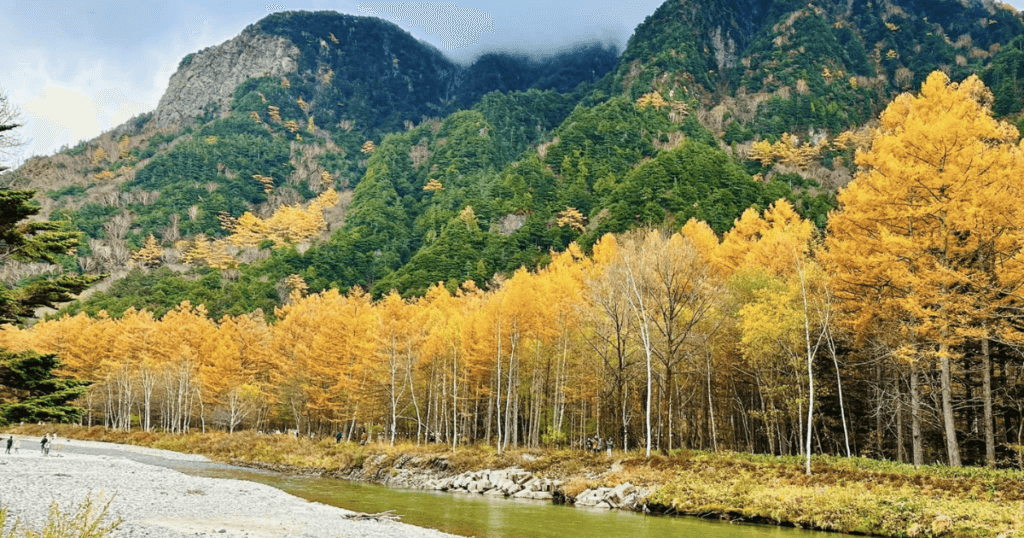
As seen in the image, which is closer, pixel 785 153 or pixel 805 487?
pixel 805 487

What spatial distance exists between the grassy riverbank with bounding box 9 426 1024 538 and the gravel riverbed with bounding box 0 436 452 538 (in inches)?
398

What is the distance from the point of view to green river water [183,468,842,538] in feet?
53.5

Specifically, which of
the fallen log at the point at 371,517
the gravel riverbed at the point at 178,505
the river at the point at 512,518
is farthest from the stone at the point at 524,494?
the gravel riverbed at the point at 178,505

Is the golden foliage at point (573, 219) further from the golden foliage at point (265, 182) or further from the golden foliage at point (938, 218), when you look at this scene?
the golden foliage at point (265, 182)

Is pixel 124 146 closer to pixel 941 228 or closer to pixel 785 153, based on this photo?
pixel 785 153

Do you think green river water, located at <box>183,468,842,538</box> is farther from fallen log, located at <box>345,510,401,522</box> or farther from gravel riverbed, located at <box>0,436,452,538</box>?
gravel riverbed, located at <box>0,436,452,538</box>

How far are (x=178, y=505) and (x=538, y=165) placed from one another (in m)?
104

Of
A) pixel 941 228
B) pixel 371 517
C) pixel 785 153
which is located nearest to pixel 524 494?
pixel 371 517

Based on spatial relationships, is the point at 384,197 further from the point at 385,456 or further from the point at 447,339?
the point at 385,456

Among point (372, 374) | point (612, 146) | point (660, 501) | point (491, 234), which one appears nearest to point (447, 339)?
point (372, 374)

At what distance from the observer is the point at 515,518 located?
19.1 meters

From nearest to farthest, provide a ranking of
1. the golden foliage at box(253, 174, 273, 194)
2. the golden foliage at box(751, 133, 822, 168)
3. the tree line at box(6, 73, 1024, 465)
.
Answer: the tree line at box(6, 73, 1024, 465)
the golden foliage at box(751, 133, 822, 168)
the golden foliage at box(253, 174, 273, 194)

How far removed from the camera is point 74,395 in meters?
14.0

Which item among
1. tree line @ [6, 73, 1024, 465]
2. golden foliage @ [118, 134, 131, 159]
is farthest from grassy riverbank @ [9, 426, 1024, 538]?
golden foliage @ [118, 134, 131, 159]
